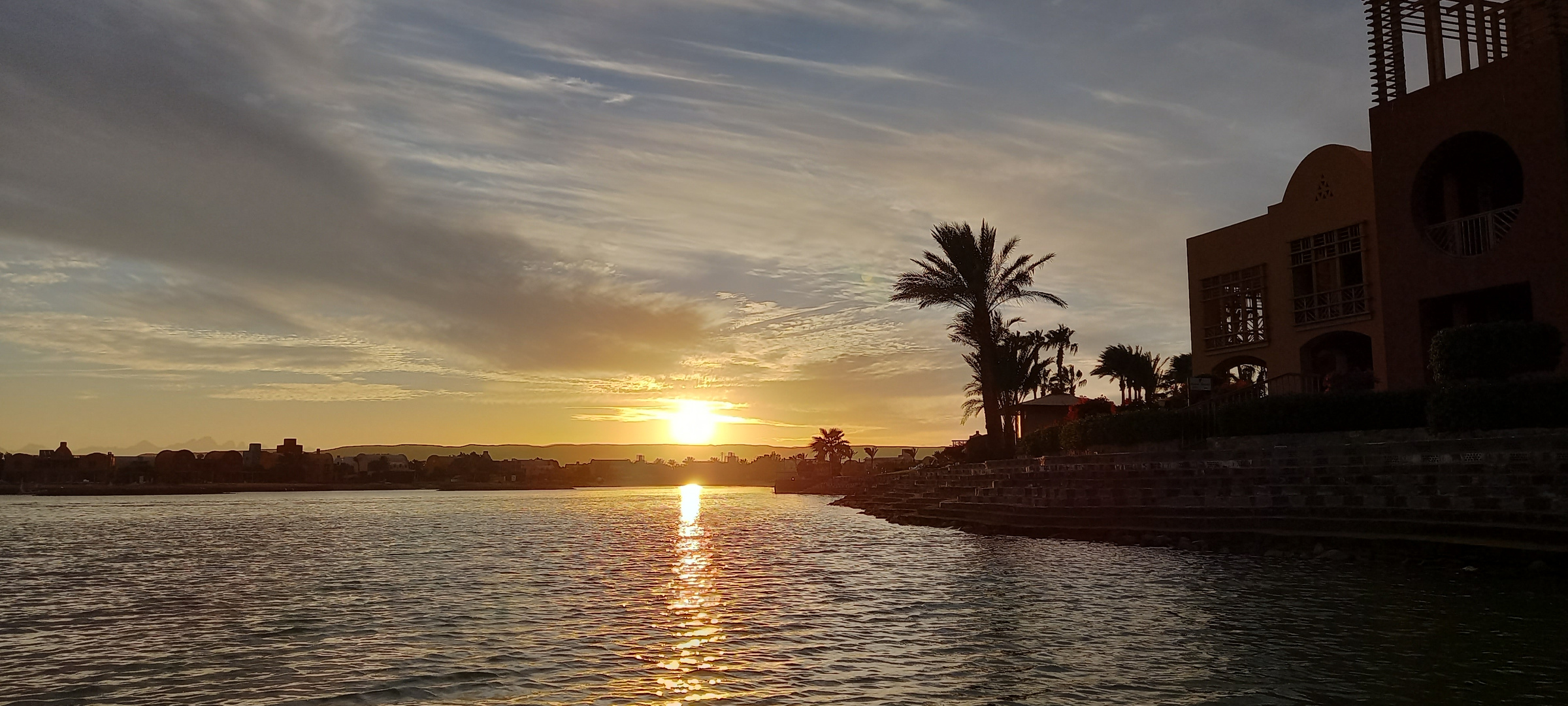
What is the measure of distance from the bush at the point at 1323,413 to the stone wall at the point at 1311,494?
1.50 metres

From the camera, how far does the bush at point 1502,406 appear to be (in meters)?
20.8

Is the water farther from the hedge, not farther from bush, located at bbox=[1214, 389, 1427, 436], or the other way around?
bush, located at bbox=[1214, 389, 1427, 436]

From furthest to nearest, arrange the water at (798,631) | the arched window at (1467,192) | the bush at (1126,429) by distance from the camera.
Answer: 1. the bush at (1126,429)
2. the arched window at (1467,192)
3. the water at (798,631)

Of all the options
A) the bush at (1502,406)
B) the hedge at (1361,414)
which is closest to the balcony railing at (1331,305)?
the hedge at (1361,414)

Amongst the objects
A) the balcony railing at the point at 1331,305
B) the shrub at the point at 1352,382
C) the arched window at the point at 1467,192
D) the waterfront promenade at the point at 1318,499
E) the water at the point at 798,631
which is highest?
the arched window at the point at 1467,192

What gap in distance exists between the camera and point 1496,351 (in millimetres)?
22688

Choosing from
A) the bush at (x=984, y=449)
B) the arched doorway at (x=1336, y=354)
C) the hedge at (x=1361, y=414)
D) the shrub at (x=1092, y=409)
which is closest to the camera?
the hedge at (x=1361, y=414)

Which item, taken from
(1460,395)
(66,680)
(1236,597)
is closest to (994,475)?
(1460,395)

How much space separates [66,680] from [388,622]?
193 inches

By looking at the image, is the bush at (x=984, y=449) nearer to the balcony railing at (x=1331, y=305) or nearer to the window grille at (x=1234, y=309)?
the window grille at (x=1234, y=309)

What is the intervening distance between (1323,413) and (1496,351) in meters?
4.48

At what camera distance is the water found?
36.2 feet

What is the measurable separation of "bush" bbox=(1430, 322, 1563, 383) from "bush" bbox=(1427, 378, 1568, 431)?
0.74 meters

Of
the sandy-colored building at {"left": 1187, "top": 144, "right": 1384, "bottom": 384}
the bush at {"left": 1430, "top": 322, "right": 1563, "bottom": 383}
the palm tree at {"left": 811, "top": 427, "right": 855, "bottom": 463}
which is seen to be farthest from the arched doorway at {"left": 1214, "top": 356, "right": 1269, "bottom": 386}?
the palm tree at {"left": 811, "top": 427, "right": 855, "bottom": 463}
